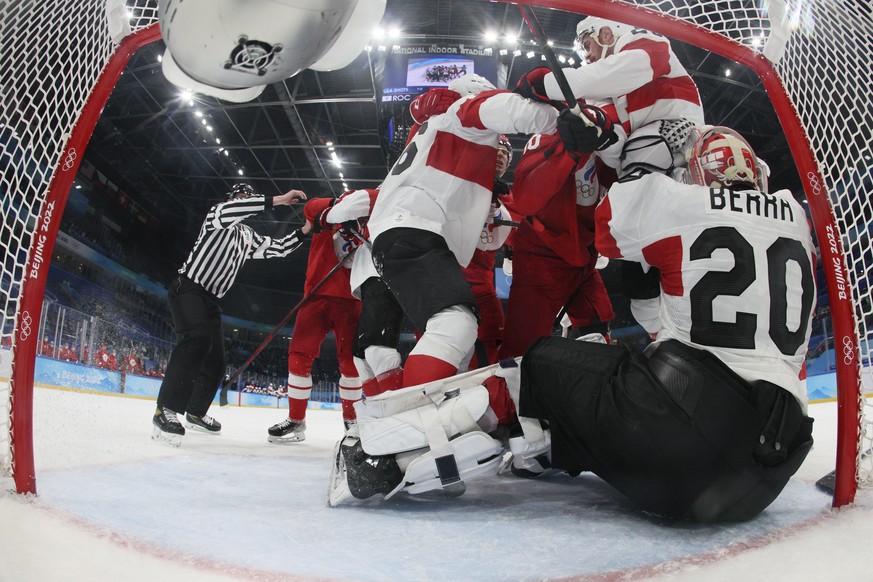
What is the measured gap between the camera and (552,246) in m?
2.01

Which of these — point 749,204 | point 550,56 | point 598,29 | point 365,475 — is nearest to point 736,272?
point 749,204

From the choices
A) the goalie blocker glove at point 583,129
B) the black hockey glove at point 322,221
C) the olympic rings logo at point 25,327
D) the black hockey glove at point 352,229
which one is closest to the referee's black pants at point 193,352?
the black hockey glove at point 322,221

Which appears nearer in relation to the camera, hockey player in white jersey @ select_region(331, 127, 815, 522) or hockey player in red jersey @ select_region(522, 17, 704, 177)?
hockey player in white jersey @ select_region(331, 127, 815, 522)

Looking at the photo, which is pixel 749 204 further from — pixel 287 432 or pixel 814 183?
pixel 287 432

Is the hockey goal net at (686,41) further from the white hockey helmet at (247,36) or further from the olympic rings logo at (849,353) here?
the white hockey helmet at (247,36)

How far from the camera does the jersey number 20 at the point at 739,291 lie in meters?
1.11

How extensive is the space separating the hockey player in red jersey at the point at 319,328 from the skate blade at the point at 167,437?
22.5 inches

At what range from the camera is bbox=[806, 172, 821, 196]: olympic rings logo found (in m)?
1.39

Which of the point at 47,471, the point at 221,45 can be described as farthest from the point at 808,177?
the point at 47,471

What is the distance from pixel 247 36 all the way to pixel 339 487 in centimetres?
98

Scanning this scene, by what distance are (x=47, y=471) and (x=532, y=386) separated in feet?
4.11

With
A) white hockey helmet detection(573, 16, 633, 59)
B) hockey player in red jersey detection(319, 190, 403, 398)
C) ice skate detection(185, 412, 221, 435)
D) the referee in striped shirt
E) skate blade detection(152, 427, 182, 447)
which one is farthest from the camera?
ice skate detection(185, 412, 221, 435)

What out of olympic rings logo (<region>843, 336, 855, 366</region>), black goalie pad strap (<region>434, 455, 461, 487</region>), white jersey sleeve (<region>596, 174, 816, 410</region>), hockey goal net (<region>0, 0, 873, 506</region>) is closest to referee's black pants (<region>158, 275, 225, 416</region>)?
hockey goal net (<region>0, 0, 873, 506</region>)

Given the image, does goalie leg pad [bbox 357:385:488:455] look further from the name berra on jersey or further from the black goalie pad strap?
the name berra on jersey
